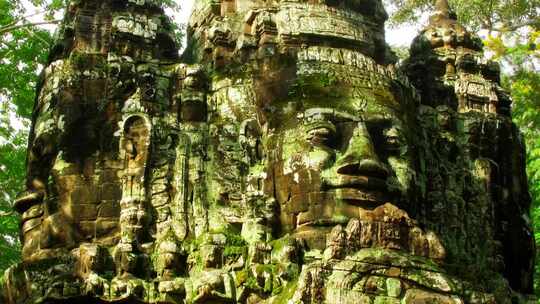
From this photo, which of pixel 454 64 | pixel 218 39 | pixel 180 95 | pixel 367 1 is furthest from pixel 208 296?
pixel 454 64

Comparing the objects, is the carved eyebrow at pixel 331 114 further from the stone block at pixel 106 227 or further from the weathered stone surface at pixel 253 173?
the stone block at pixel 106 227

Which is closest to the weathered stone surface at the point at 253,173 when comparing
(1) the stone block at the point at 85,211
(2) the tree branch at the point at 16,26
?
(1) the stone block at the point at 85,211

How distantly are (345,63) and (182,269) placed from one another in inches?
143

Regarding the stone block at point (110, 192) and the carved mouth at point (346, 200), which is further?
the stone block at point (110, 192)

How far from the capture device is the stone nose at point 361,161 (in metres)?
11.8

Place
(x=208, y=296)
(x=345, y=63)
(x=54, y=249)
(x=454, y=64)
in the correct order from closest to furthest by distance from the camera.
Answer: (x=208, y=296), (x=54, y=249), (x=345, y=63), (x=454, y=64)

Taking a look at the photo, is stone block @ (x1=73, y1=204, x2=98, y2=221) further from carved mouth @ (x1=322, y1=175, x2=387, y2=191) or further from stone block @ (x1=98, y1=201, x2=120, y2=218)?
carved mouth @ (x1=322, y1=175, x2=387, y2=191)

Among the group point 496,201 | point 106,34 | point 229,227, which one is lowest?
point 229,227

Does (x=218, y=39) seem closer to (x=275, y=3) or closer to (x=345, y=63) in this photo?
(x=275, y=3)

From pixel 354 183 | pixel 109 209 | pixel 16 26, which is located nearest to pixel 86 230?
pixel 109 209

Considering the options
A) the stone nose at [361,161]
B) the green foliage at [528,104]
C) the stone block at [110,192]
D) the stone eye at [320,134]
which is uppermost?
the green foliage at [528,104]

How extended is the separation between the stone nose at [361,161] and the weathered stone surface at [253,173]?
25 mm

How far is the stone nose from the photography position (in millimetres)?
11789

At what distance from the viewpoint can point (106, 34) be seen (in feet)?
43.3
